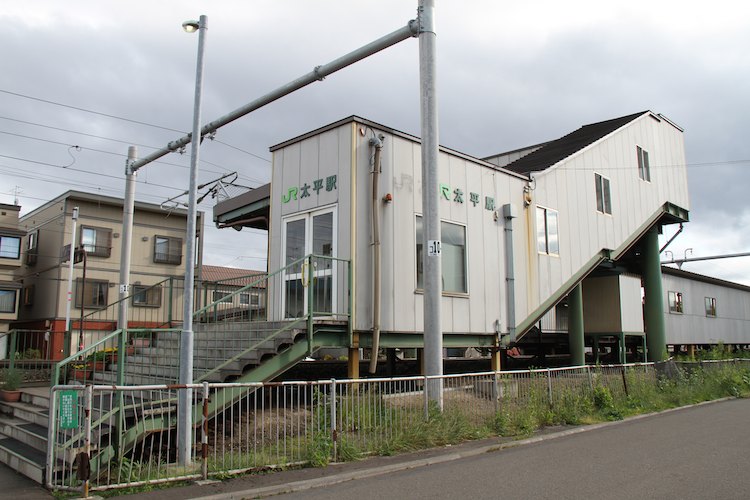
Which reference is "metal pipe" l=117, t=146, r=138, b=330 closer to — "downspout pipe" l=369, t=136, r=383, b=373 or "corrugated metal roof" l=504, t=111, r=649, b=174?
"downspout pipe" l=369, t=136, r=383, b=373

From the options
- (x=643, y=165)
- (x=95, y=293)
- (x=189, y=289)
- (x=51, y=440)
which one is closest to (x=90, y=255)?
(x=95, y=293)

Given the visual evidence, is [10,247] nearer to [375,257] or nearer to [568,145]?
[568,145]

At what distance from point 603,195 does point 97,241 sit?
1134 inches

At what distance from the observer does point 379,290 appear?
38.5 feet

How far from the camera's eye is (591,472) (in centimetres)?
775

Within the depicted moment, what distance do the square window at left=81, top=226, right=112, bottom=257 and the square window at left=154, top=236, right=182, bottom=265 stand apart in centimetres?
285

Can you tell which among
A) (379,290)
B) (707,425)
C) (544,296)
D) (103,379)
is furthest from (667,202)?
(103,379)

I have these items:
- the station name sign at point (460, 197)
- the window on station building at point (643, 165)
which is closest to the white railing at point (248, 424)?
the station name sign at point (460, 197)

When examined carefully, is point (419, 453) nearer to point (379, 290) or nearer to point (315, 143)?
point (379, 290)

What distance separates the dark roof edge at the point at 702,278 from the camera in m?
30.7

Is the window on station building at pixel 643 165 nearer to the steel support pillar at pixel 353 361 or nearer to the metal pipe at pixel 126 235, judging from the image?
the steel support pillar at pixel 353 361

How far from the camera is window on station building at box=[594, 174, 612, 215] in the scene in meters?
19.4

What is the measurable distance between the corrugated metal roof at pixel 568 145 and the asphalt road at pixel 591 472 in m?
9.23

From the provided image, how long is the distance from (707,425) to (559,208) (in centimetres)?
735
